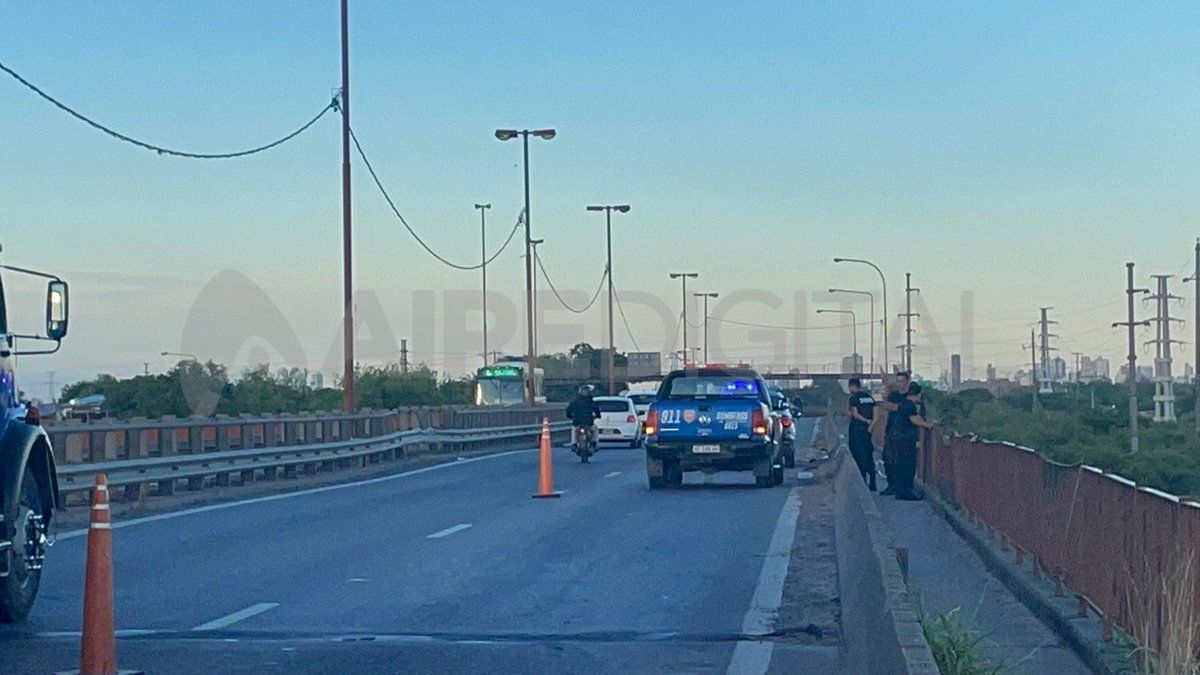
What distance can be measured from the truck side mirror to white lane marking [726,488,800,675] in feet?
15.7

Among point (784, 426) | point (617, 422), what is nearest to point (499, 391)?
point (617, 422)

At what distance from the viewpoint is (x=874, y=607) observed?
911 centimetres

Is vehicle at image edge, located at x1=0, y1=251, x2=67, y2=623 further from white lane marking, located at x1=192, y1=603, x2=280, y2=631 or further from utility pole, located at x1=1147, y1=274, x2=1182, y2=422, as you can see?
utility pole, located at x1=1147, y1=274, x2=1182, y2=422

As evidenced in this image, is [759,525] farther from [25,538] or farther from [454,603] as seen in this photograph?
[25,538]

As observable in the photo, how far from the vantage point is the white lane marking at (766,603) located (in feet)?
33.6

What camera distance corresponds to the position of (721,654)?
1052 cm

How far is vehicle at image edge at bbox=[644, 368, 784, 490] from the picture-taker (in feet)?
86.3

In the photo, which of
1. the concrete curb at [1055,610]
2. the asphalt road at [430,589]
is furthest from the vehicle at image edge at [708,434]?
the concrete curb at [1055,610]

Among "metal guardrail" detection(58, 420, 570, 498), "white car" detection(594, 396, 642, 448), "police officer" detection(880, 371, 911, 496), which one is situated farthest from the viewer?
"white car" detection(594, 396, 642, 448)

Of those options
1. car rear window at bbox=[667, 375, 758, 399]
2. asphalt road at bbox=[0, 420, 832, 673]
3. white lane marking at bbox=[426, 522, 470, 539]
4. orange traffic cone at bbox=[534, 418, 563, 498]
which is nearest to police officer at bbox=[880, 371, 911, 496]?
asphalt road at bbox=[0, 420, 832, 673]

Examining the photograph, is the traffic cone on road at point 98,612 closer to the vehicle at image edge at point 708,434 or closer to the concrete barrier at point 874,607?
the concrete barrier at point 874,607

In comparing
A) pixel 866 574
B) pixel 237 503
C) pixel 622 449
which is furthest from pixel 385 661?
pixel 622 449

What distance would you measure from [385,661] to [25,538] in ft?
8.74

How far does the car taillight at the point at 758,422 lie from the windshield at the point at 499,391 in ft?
157
